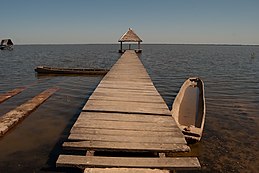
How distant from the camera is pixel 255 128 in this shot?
9.12 metres

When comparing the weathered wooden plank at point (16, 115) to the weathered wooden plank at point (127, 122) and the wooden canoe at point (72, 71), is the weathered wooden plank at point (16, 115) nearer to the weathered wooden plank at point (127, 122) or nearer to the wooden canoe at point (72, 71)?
the weathered wooden plank at point (127, 122)

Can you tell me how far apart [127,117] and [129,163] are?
194cm

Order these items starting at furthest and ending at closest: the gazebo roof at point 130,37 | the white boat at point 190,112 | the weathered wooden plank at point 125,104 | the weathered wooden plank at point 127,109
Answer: the gazebo roof at point 130,37 < the white boat at point 190,112 < the weathered wooden plank at point 125,104 < the weathered wooden plank at point 127,109

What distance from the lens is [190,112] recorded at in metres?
9.95

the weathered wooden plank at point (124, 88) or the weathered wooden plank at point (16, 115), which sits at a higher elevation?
the weathered wooden plank at point (124, 88)

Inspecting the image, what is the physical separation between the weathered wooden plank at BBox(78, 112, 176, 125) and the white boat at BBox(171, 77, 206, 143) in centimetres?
130

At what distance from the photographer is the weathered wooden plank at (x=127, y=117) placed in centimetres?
526

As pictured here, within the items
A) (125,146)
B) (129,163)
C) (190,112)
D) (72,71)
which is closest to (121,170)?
(129,163)

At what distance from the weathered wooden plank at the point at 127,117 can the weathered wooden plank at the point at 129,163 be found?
154 cm

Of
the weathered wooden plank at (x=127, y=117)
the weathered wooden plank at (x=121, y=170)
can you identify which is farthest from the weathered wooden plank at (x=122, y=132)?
the weathered wooden plank at (x=121, y=170)

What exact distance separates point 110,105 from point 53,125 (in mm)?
3328

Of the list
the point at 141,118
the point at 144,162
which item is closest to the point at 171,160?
the point at 144,162

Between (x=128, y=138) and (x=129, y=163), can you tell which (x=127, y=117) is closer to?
(x=128, y=138)

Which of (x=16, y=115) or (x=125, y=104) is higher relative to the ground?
(x=125, y=104)
